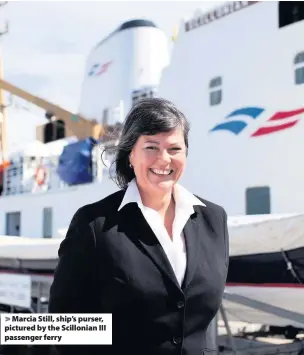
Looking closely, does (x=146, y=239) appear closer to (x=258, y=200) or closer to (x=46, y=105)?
(x=258, y=200)

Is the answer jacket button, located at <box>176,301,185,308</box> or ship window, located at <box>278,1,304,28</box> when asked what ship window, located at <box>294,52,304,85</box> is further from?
jacket button, located at <box>176,301,185,308</box>

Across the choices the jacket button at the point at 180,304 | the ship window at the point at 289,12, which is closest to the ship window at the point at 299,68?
the ship window at the point at 289,12

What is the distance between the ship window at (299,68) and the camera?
812 centimetres

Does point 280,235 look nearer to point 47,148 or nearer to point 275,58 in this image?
point 275,58

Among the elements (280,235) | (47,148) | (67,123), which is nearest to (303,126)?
(280,235)

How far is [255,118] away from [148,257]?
7283 millimetres

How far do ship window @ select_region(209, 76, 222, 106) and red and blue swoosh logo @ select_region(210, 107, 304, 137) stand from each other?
0.45m

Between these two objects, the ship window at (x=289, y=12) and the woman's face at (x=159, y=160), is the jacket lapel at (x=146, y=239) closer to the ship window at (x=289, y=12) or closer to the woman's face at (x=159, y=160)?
the woman's face at (x=159, y=160)

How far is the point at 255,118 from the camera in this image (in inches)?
340

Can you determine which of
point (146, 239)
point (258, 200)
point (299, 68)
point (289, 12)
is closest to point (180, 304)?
point (146, 239)

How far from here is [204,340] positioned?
1.79 meters

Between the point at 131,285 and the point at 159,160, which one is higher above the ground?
the point at 159,160

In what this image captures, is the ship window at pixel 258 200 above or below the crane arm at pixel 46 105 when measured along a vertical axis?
below

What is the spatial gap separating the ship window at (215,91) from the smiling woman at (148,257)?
25.3 feet
